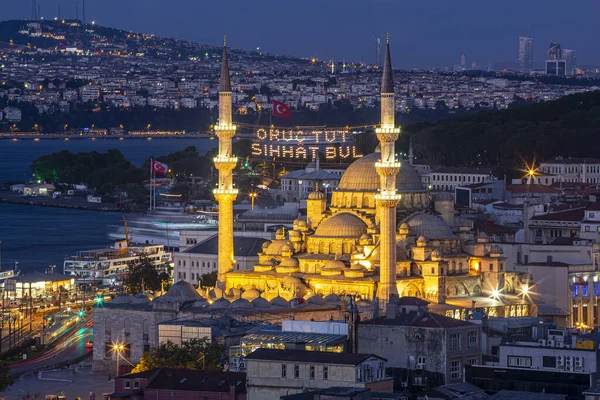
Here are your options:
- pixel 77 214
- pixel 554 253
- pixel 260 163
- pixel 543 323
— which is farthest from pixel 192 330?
pixel 260 163

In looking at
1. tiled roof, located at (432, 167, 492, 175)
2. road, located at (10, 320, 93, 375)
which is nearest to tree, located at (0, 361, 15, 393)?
road, located at (10, 320, 93, 375)

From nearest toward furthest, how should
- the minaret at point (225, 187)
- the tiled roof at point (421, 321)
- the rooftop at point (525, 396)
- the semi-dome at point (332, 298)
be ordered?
the rooftop at point (525, 396)
the tiled roof at point (421, 321)
the semi-dome at point (332, 298)
the minaret at point (225, 187)

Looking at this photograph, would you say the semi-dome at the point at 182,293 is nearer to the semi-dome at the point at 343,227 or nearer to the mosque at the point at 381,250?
the mosque at the point at 381,250

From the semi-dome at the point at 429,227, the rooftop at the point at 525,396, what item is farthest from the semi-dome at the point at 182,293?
the rooftop at the point at 525,396

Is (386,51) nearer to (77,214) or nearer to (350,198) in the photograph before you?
(350,198)

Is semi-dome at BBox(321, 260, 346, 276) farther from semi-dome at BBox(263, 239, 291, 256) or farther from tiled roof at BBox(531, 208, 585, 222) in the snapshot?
tiled roof at BBox(531, 208, 585, 222)

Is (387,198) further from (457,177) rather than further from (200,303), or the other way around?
(457,177)
